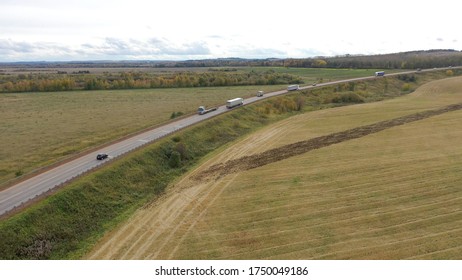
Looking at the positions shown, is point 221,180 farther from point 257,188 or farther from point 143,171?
point 143,171

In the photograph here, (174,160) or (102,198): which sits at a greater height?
(174,160)

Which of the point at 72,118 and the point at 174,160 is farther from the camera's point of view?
the point at 72,118

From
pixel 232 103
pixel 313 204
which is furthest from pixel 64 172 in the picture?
pixel 232 103

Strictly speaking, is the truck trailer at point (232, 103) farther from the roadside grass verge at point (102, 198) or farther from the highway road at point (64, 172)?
the highway road at point (64, 172)

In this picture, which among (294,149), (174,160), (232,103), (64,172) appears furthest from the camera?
(232,103)

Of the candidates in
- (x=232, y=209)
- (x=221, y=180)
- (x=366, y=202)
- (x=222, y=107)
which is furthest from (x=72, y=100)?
(x=366, y=202)

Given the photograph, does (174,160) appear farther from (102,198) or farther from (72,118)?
(72,118)
